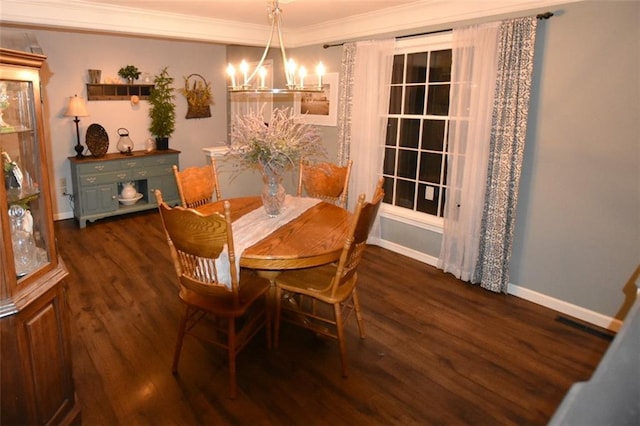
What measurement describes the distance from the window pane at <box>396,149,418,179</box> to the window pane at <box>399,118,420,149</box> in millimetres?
79

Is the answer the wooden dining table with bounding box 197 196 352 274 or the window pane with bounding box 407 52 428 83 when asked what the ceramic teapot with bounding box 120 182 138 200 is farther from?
the window pane with bounding box 407 52 428 83

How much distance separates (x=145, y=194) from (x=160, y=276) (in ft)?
7.63

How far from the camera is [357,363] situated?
2496 millimetres

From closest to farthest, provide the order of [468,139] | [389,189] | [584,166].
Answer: [584,166] < [468,139] < [389,189]

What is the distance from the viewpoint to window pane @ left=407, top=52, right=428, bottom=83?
3930 millimetres

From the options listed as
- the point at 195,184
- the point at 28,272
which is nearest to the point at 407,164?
the point at 195,184

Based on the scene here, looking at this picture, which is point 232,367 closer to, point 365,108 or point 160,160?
point 365,108

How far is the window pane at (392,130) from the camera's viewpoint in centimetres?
429

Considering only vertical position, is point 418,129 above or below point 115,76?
below

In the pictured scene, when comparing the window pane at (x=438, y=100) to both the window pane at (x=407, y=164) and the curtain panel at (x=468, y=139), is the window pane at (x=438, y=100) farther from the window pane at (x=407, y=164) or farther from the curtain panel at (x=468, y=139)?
the window pane at (x=407, y=164)

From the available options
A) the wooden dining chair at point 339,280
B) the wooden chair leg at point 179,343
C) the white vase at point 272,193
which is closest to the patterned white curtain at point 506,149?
the wooden dining chair at point 339,280

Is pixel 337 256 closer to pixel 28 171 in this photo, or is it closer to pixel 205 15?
pixel 28 171

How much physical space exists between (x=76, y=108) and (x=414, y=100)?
391cm

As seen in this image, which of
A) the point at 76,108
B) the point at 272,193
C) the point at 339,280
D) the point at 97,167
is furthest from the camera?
the point at 97,167
